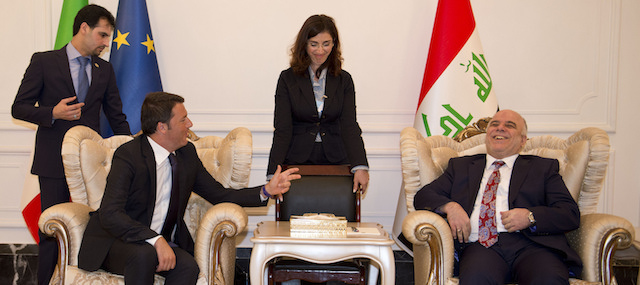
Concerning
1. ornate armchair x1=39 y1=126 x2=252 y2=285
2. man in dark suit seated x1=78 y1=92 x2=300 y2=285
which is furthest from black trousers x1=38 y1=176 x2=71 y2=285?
man in dark suit seated x1=78 y1=92 x2=300 y2=285

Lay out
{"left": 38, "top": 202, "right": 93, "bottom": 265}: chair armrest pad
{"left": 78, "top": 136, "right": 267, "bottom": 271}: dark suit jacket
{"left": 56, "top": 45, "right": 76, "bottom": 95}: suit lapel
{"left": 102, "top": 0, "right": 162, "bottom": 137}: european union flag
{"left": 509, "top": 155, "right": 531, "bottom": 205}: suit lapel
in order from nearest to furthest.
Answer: {"left": 78, "top": 136, "right": 267, "bottom": 271}: dark suit jacket < {"left": 38, "top": 202, "right": 93, "bottom": 265}: chair armrest pad < {"left": 509, "top": 155, "right": 531, "bottom": 205}: suit lapel < {"left": 56, "top": 45, "right": 76, "bottom": 95}: suit lapel < {"left": 102, "top": 0, "right": 162, "bottom": 137}: european union flag

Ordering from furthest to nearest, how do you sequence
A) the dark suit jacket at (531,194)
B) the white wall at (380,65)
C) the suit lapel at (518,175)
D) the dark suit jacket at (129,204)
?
the white wall at (380,65)
the suit lapel at (518,175)
the dark suit jacket at (531,194)
the dark suit jacket at (129,204)

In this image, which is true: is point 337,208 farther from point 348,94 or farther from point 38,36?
point 38,36

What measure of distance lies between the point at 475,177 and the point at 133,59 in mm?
2517

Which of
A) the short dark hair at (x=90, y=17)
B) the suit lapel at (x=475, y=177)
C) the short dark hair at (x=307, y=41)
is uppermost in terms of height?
the short dark hair at (x=90, y=17)

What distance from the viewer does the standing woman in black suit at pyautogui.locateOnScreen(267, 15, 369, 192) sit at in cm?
341

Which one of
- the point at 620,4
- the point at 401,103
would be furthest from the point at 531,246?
the point at 620,4

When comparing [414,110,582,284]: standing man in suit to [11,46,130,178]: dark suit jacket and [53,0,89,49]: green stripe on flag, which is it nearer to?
[11,46,130,178]: dark suit jacket

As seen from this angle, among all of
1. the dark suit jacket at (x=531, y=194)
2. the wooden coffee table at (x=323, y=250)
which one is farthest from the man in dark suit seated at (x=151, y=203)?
the dark suit jacket at (x=531, y=194)

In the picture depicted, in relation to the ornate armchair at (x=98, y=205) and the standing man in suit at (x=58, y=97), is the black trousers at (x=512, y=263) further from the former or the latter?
the standing man in suit at (x=58, y=97)

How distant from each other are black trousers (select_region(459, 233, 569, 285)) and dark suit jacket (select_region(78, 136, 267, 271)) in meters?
1.36

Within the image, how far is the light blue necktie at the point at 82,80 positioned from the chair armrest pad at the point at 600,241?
2871 millimetres

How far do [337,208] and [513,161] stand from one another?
40.4 inches

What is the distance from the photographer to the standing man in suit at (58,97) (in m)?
3.22
